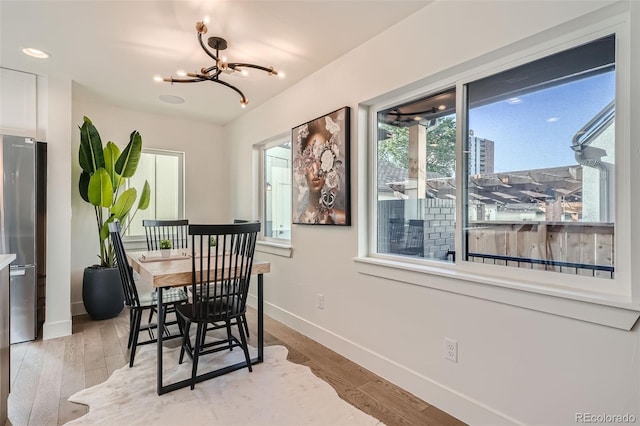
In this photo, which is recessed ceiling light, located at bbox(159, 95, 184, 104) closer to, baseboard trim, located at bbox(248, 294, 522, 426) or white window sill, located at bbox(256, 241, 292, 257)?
white window sill, located at bbox(256, 241, 292, 257)

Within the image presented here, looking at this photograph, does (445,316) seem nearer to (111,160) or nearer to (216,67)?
(216,67)

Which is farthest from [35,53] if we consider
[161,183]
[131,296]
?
[131,296]

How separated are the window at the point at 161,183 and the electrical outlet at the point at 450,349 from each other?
3819mm

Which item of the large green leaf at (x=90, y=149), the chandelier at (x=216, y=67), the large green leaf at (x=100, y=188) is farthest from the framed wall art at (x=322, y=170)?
the large green leaf at (x=90, y=149)

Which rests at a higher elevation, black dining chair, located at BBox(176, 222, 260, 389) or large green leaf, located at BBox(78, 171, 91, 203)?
large green leaf, located at BBox(78, 171, 91, 203)

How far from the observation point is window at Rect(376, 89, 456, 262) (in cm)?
207

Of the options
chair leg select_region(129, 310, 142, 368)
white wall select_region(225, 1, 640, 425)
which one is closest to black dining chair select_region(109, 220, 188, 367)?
chair leg select_region(129, 310, 142, 368)

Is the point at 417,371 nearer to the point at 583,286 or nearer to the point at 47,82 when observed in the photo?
the point at 583,286

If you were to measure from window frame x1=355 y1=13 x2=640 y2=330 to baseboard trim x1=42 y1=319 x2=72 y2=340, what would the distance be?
303 cm

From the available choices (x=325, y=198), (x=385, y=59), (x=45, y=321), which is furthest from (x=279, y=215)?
(x=45, y=321)

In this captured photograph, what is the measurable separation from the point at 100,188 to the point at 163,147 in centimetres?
123

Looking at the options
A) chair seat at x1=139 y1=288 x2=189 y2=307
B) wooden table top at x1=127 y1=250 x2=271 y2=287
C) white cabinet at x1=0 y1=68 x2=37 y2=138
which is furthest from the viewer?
white cabinet at x1=0 y1=68 x2=37 y2=138

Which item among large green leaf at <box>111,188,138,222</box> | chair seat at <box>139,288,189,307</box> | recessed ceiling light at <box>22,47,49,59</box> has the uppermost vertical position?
recessed ceiling light at <box>22,47,49,59</box>

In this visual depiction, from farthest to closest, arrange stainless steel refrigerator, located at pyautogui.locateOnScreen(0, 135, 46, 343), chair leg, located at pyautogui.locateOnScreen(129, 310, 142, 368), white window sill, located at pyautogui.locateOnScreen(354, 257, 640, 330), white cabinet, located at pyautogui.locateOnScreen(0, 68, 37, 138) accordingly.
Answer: white cabinet, located at pyautogui.locateOnScreen(0, 68, 37, 138), stainless steel refrigerator, located at pyautogui.locateOnScreen(0, 135, 46, 343), chair leg, located at pyautogui.locateOnScreen(129, 310, 142, 368), white window sill, located at pyautogui.locateOnScreen(354, 257, 640, 330)
